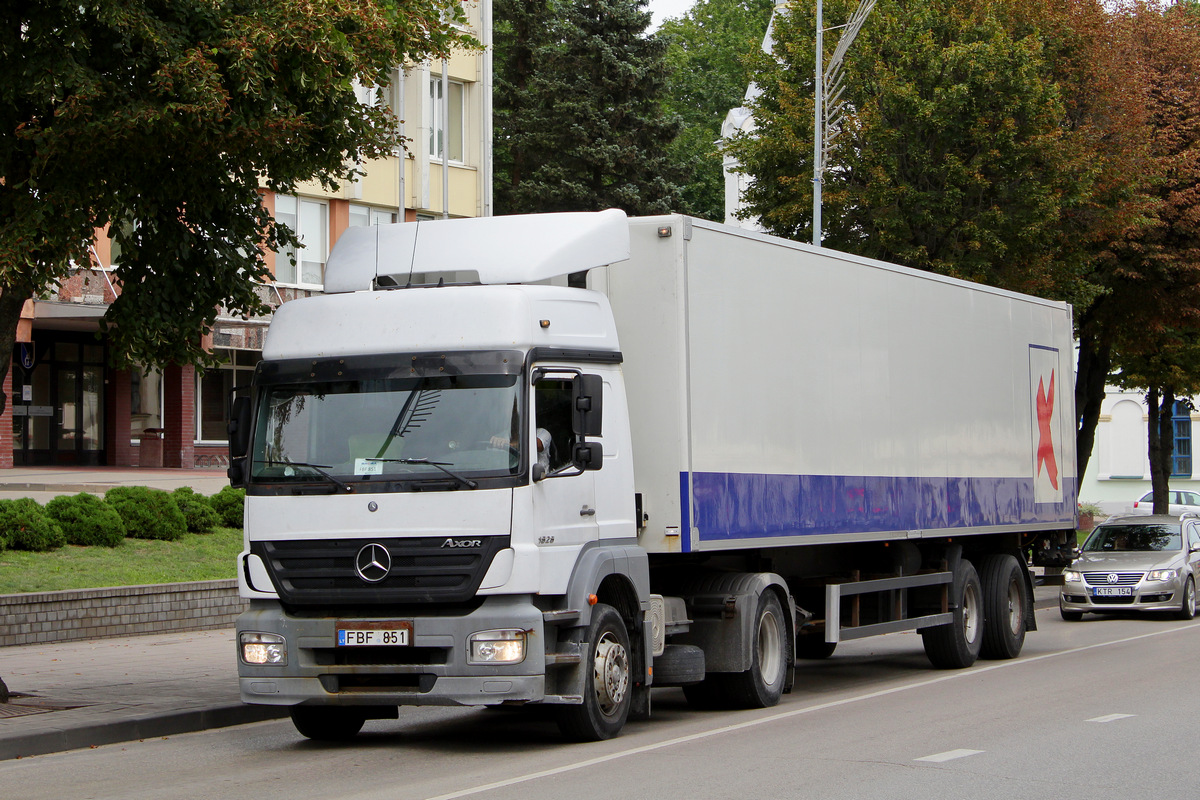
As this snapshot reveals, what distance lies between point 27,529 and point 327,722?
8.61 meters

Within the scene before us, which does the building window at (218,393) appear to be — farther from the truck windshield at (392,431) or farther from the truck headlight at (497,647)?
the truck headlight at (497,647)

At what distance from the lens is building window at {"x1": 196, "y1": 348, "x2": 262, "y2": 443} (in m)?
35.5

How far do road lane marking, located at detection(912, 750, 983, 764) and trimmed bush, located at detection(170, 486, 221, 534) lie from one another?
1345 cm

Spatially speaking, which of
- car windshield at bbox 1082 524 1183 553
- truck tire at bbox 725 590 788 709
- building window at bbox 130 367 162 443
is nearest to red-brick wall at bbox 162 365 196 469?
building window at bbox 130 367 162 443

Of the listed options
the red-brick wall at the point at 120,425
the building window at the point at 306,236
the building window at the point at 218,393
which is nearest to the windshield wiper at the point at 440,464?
the building window at the point at 306,236

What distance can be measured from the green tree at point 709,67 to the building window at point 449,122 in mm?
25513

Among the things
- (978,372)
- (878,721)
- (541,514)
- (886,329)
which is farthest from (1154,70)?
(541,514)

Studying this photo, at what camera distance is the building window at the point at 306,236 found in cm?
3484

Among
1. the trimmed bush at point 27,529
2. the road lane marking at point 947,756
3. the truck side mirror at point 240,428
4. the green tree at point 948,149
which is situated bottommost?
the road lane marking at point 947,756

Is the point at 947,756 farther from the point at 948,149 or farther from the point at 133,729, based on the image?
the point at 948,149

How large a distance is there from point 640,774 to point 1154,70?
24371 mm

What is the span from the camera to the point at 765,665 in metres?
11.8

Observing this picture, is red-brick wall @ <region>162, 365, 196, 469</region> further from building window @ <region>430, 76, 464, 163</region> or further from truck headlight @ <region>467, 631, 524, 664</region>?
truck headlight @ <region>467, 631, 524, 664</region>

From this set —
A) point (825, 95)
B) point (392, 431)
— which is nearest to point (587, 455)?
point (392, 431)
